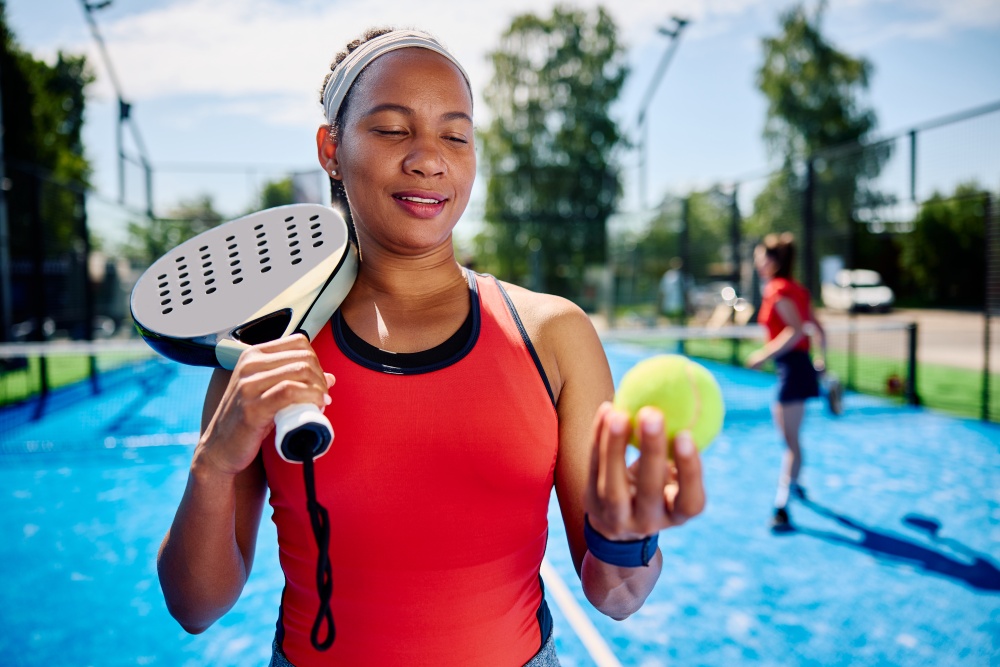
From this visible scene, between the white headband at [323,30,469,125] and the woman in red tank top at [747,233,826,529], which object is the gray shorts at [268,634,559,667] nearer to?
the white headband at [323,30,469,125]

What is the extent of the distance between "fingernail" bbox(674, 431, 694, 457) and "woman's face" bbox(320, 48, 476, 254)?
718 millimetres

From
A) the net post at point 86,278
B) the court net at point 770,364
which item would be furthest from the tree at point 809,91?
the net post at point 86,278

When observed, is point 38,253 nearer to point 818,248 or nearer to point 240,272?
point 240,272

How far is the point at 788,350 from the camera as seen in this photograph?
221 inches

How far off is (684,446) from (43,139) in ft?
104

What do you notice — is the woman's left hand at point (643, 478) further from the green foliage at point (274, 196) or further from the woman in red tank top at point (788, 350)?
the green foliage at point (274, 196)

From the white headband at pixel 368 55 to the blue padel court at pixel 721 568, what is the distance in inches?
121

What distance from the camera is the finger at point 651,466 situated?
0.80 m

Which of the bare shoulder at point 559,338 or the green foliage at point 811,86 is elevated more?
the green foliage at point 811,86

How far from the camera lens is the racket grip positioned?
0.96 m

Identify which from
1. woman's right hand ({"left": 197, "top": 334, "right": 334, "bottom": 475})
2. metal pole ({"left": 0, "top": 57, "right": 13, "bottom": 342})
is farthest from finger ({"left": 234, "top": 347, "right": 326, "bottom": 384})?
metal pole ({"left": 0, "top": 57, "right": 13, "bottom": 342})

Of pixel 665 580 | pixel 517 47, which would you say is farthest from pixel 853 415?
pixel 517 47

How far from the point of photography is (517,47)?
31297 mm

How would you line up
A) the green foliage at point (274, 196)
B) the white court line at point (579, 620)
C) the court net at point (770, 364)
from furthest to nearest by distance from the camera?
the green foliage at point (274, 196) → the court net at point (770, 364) → the white court line at point (579, 620)
